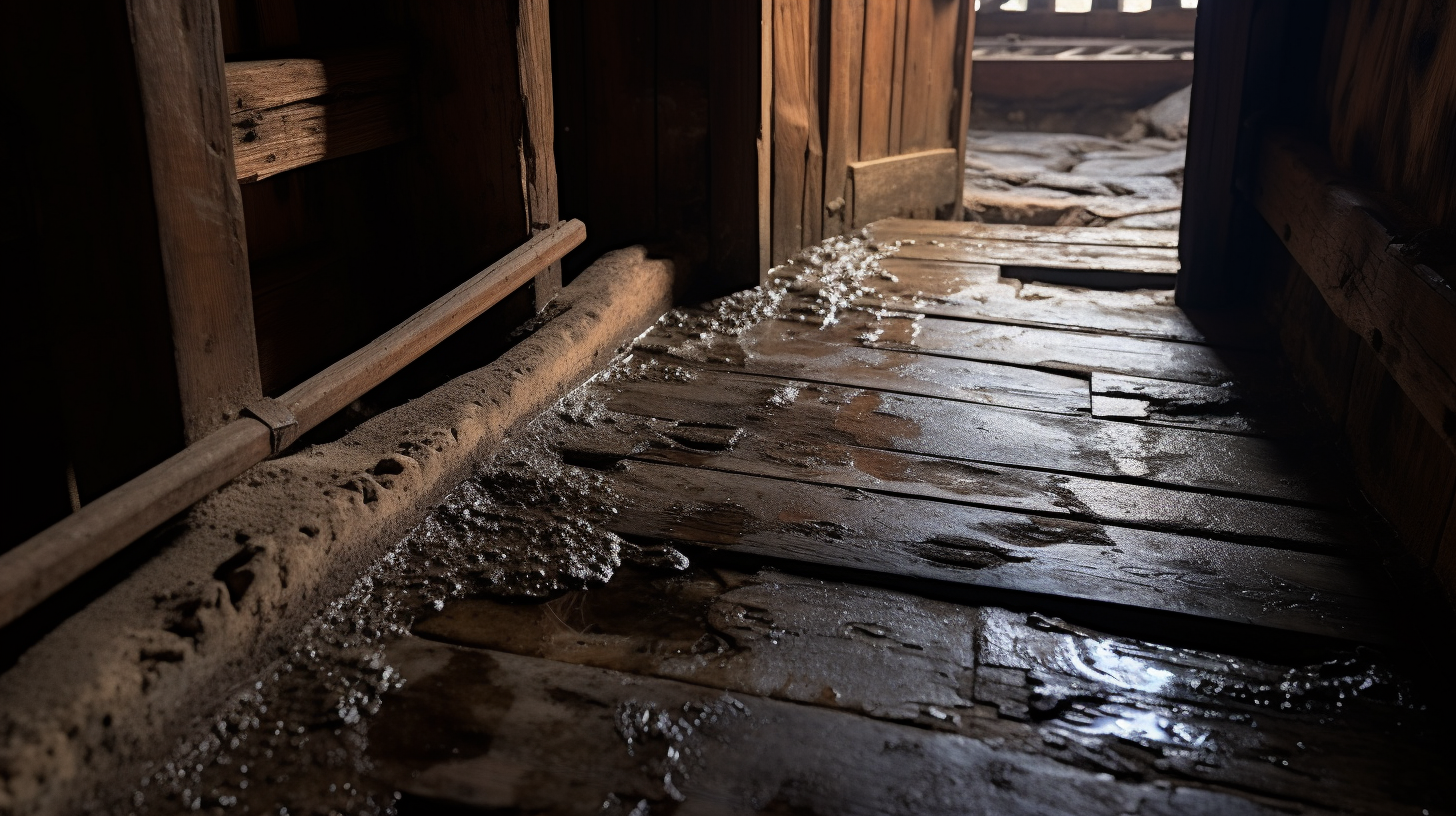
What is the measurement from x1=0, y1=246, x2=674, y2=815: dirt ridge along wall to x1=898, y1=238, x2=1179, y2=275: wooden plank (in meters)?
2.04

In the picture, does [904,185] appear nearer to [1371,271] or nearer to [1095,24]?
[1371,271]

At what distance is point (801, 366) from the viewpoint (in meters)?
2.60

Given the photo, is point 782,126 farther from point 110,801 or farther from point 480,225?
point 110,801

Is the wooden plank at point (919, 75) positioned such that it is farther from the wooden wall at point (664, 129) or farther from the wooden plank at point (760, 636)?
the wooden plank at point (760, 636)

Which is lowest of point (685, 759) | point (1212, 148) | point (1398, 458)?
point (685, 759)

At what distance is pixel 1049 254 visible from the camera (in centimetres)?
380

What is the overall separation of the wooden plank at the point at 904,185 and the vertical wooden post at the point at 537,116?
6.02 ft

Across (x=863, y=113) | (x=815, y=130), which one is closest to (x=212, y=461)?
(x=815, y=130)

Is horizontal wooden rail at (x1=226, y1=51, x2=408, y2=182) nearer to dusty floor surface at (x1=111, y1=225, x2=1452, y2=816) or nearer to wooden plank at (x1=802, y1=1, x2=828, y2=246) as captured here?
dusty floor surface at (x1=111, y1=225, x2=1452, y2=816)

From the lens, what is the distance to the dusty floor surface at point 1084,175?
566cm

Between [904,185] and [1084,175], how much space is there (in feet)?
8.94

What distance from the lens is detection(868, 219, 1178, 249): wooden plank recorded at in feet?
13.3

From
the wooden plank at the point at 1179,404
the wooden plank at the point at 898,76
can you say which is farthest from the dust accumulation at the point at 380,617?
the wooden plank at the point at 898,76

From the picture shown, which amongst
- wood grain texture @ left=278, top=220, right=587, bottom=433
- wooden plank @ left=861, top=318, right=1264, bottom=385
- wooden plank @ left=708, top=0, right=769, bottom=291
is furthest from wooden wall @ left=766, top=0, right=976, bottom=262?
wood grain texture @ left=278, top=220, right=587, bottom=433
